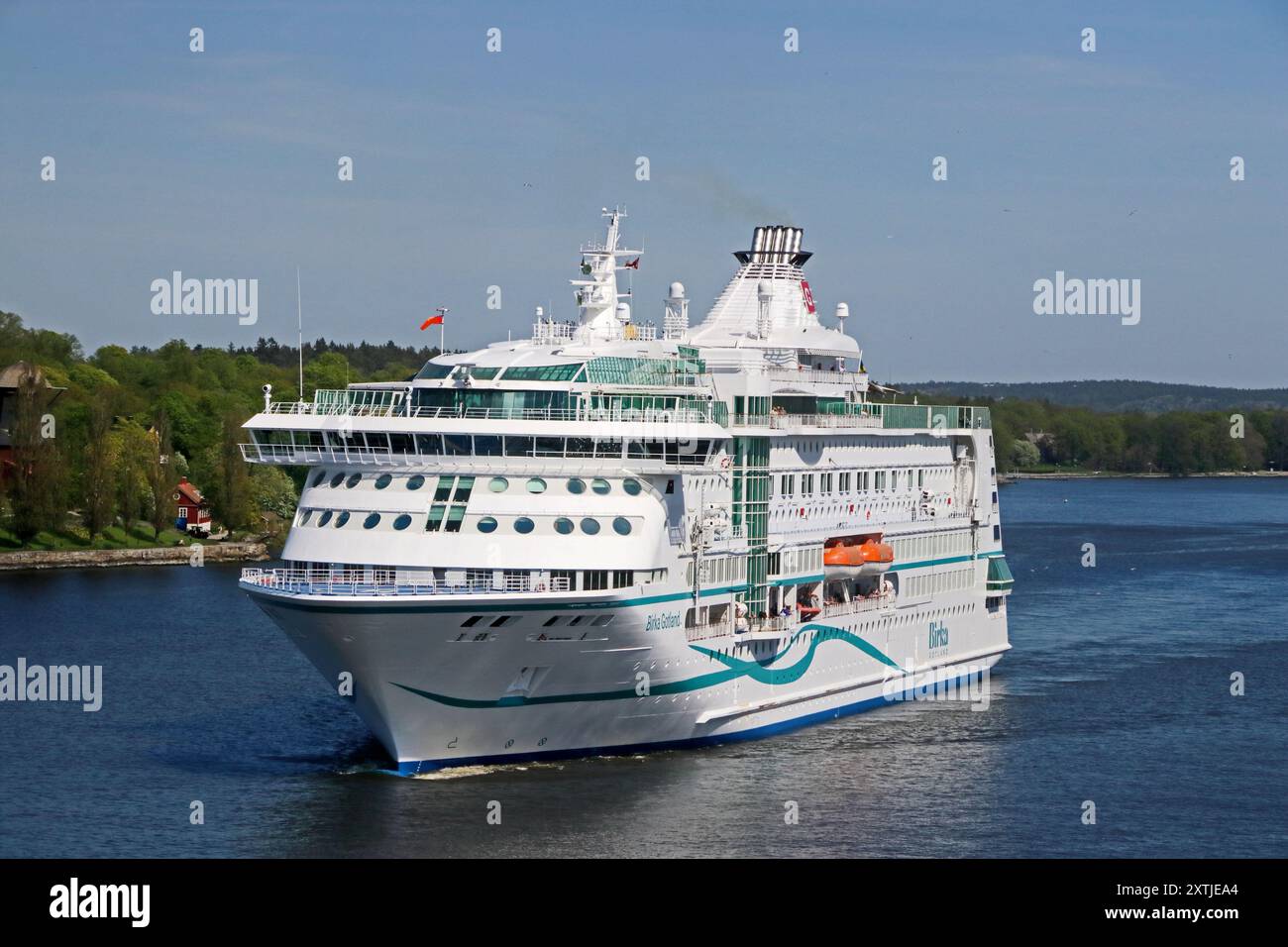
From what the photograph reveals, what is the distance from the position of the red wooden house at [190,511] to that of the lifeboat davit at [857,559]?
53.0 metres

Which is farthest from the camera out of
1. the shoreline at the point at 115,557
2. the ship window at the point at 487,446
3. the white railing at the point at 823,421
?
the shoreline at the point at 115,557

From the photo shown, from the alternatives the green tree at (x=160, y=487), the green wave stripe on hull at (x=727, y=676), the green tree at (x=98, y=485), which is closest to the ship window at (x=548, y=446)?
the green wave stripe on hull at (x=727, y=676)

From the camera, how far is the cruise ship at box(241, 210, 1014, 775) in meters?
33.5

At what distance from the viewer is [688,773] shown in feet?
117

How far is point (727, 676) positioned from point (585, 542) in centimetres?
556

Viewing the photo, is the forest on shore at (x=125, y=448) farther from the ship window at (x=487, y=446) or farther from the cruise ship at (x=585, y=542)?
the ship window at (x=487, y=446)

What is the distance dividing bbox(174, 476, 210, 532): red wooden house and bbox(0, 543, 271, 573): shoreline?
581cm

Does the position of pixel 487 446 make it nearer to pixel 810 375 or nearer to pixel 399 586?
pixel 399 586

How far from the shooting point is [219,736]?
38.5 meters

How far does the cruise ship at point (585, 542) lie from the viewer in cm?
3347

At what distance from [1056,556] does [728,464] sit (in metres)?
48.9

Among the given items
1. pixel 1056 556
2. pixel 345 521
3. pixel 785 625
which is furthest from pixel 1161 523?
pixel 345 521

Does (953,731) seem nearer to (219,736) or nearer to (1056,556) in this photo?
(219,736)
